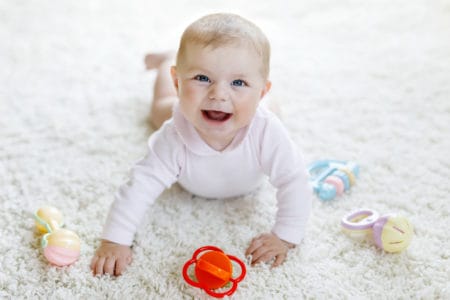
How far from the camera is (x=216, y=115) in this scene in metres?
0.99

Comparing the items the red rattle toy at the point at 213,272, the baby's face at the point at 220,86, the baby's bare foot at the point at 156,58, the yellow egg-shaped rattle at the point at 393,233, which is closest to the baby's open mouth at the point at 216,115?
the baby's face at the point at 220,86

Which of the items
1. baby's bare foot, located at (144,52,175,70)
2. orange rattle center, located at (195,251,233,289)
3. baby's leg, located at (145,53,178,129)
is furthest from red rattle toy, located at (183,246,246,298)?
baby's bare foot, located at (144,52,175,70)

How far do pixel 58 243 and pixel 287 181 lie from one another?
444 mm

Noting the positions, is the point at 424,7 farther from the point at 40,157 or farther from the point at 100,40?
the point at 40,157

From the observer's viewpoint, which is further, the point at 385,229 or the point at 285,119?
the point at 285,119

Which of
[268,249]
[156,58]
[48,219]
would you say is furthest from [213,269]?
[156,58]

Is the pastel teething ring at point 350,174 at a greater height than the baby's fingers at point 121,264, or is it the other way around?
the pastel teething ring at point 350,174

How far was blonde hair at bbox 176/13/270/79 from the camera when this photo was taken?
0.92 meters

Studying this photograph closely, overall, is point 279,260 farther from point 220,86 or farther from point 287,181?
point 220,86

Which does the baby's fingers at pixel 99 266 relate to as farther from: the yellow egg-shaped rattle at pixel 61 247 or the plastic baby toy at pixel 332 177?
the plastic baby toy at pixel 332 177

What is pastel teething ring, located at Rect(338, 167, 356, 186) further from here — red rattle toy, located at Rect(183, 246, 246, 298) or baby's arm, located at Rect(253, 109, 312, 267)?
red rattle toy, located at Rect(183, 246, 246, 298)

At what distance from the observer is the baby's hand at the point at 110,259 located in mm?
993

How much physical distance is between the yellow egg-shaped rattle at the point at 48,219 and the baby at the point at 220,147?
11 centimetres

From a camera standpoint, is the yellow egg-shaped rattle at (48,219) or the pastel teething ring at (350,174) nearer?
the yellow egg-shaped rattle at (48,219)
